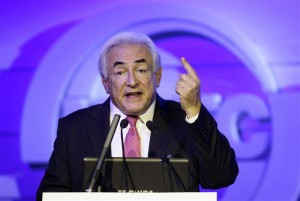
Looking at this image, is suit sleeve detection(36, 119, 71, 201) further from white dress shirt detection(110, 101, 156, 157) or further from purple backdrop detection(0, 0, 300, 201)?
purple backdrop detection(0, 0, 300, 201)

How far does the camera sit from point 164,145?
264 centimetres

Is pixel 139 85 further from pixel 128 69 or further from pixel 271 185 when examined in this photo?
pixel 271 185

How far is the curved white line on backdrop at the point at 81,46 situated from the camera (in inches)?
143

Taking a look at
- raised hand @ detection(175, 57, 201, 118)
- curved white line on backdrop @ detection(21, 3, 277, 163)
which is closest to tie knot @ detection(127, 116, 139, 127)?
raised hand @ detection(175, 57, 201, 118)

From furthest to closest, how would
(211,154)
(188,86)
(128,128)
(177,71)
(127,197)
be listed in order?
(177,71) < (128,128) < (211,154) < (188,86) < (127,197)

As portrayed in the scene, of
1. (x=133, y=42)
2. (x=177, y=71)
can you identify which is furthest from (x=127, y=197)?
(x=177, y=71)

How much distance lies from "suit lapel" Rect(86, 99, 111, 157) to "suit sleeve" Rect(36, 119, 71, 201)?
14 cm

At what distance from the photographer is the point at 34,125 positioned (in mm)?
3666

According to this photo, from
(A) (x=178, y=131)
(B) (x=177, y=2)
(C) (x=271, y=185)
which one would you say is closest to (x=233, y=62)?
(B) (x=177, y=2)

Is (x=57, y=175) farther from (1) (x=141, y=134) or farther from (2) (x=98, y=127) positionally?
(1) (x=141, y=134)

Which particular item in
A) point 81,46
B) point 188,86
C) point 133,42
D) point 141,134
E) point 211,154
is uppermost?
point 81,46

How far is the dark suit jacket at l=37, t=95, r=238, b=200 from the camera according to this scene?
2.43 meters

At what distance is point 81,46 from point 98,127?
1103mm

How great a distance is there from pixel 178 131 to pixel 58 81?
122 cm
